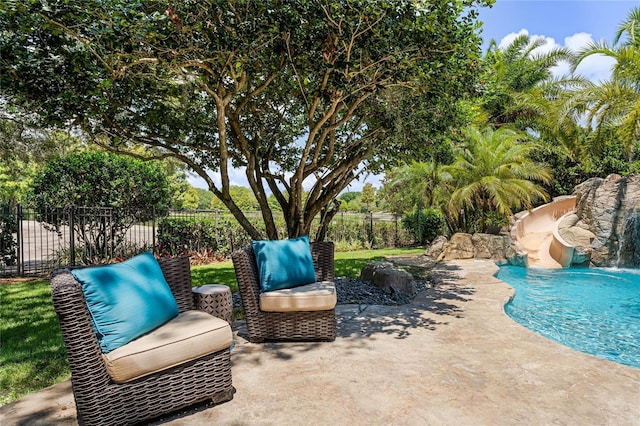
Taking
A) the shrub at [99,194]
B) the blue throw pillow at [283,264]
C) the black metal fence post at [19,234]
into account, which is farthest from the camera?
the shrub at [99,194]

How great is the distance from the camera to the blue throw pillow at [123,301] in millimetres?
2371

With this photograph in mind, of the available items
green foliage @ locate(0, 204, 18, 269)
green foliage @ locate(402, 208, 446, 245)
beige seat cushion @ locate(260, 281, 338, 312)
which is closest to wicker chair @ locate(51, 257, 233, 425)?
beige seat cushion @ locate(260, 281, 338, 312)

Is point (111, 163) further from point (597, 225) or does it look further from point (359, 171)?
point (597, 225)

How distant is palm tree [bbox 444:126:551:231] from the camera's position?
12.3m

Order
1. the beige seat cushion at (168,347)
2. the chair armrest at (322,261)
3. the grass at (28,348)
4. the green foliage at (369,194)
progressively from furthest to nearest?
the green foliage at (369,194)
the chair armrest at (322,261)
the grass at (28,348)
the beige seat cushion at (168,347)

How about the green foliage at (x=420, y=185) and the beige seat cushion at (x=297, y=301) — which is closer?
the beige seat cushion at (x=297, y=301)

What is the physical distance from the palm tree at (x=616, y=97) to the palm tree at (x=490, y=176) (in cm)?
215

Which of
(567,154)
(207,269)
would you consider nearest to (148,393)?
(207,269)

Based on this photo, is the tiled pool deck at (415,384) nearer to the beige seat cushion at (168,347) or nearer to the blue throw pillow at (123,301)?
the beige seat cushion at (168,347)

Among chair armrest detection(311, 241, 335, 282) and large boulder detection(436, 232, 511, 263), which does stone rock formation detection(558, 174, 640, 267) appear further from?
chair armrest detection(311, 241, 335, 282)

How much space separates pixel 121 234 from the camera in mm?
10305

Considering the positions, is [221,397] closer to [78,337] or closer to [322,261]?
[78,337]

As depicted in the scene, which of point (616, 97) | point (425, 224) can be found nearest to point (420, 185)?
point (425, 224)

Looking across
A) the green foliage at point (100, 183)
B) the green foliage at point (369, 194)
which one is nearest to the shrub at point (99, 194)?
the green foliage at point (100, 183)
